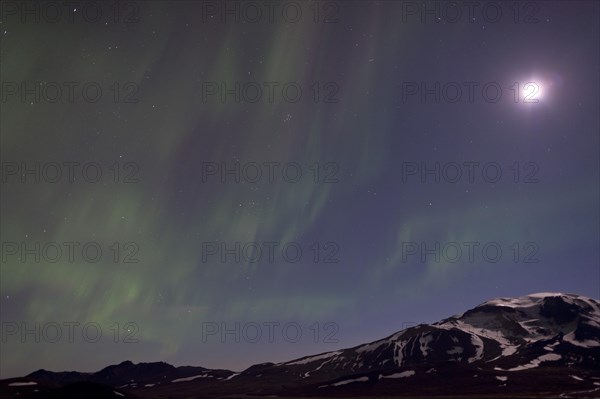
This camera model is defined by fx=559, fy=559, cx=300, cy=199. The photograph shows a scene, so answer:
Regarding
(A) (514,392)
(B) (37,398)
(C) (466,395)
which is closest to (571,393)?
(A) (514,392)

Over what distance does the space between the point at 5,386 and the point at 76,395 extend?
5190 cm

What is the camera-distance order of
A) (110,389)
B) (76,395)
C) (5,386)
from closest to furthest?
(76,395) < (110,389) < (5,386)

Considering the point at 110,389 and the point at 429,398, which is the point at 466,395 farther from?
the point at 110,389

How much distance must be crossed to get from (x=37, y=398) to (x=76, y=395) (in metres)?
14.7

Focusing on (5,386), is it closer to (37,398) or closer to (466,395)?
(37,398)

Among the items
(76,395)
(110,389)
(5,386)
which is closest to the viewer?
(76,395)

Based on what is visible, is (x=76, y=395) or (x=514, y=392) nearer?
(x=76, y=395)

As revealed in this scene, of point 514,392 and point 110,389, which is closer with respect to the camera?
point 110,389

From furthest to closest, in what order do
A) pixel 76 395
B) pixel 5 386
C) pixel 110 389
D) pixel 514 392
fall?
pixel 514 392, pixel 5 386, pixel 110 389, pixel 76 395

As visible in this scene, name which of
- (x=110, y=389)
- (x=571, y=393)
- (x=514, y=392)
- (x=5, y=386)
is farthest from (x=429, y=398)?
(x=5, y=386)

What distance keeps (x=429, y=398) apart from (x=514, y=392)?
29.2m

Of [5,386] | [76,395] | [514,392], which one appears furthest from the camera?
[514,392]

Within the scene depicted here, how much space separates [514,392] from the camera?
7662 inches

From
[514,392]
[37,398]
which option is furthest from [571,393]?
[37,398]
